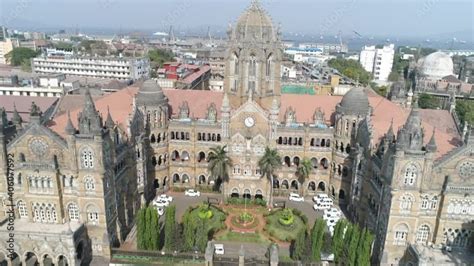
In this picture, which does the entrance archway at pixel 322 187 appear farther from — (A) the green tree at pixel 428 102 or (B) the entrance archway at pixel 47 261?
(A) the green tree at pixel 428 102

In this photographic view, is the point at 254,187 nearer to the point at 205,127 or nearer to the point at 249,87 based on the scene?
the point at 205,127

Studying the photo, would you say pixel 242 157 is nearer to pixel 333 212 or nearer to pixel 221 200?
pixel 221 200

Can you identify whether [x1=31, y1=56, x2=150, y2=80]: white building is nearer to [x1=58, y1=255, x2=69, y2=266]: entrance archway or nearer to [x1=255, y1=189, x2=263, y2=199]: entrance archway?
[x1=255, y1=189, x2=263, y2=199]: entrance archway

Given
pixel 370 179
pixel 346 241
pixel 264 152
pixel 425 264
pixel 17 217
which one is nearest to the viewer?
pixel 425 264

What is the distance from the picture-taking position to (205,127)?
67.9 m

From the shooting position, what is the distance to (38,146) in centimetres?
4900

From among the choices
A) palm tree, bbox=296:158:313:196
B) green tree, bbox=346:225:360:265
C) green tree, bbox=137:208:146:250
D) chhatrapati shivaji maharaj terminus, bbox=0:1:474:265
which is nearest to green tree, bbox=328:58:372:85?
chhatrapati shivaji maharaj terminus, bbox=0:1:474:265

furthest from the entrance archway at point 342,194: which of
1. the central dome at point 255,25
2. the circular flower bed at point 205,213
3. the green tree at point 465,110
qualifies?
the green tree at point 465,110

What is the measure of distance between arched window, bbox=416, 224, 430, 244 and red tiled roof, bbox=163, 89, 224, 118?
37.2 meters

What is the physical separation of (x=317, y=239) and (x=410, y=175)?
13758mm

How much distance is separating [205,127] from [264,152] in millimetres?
11429

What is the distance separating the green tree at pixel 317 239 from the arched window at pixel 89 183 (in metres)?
28.9

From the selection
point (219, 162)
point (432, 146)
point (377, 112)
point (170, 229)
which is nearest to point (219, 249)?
point (170, 229)

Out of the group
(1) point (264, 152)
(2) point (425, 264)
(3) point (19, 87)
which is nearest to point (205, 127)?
(1) point (264, 152)
